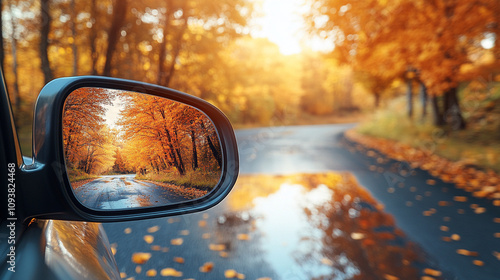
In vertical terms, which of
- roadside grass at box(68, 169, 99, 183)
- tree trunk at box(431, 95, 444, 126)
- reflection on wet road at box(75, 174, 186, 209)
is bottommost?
tree trunk at box(431, 95, 444, 126)

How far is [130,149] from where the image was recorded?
3.65 ft

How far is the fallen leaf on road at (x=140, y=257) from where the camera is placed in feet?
11.1

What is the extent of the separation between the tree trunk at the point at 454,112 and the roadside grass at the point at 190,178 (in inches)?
540

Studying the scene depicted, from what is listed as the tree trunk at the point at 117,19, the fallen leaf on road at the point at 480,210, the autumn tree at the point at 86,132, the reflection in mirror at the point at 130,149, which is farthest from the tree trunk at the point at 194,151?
the tree trunk at the point at 117,19

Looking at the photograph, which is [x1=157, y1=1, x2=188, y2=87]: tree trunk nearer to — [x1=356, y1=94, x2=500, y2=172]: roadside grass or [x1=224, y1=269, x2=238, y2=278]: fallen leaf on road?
[x1=356, y1=94, x2=500, y2=172]: roadside grass

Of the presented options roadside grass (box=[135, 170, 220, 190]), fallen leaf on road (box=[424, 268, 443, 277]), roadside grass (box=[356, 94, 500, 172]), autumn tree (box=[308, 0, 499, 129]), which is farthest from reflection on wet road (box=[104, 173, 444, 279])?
roadside grass (box=[356, 94, 500, 172])

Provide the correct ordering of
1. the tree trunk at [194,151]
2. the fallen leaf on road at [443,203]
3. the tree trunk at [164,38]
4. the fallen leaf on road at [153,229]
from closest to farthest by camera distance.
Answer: the tree trunk at [194,151], the fallen leaf on road at [153,229], the fallen leaf on road at [443,203], the tree trunk at [164,38]

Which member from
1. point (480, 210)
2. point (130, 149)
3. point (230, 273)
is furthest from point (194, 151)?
point (480, 210)

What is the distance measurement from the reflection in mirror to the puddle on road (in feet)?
7.43

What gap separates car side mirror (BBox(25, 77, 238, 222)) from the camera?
0.95 m

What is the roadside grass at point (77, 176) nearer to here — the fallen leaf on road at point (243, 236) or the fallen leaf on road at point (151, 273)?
the fallen leaf on road at point (151, 273)

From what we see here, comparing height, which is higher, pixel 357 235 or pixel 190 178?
pixel 190 178

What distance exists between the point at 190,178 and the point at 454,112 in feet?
46.7

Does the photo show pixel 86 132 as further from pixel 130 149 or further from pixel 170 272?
pixel 170 272
